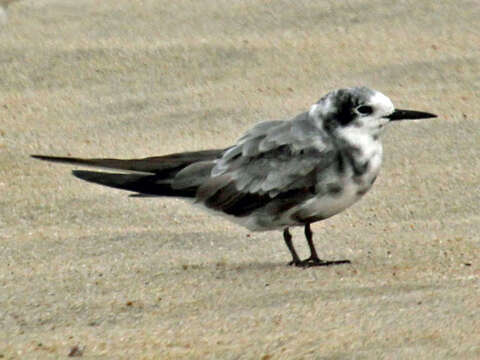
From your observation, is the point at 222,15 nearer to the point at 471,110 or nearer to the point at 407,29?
the point at 407,29

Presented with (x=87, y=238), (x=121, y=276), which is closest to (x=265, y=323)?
(x=121, y=276)

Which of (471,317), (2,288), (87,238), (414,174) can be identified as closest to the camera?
(471,317)

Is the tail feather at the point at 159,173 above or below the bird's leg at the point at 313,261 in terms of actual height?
above

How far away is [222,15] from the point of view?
6.73 m

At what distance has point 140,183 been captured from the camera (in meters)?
3.96

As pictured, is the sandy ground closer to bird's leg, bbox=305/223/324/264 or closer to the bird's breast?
bird's leg, bbox=305/223/324/264

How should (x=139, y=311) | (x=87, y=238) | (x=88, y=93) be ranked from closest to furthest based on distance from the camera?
(x=139, y=311), (x=87, y=238), (x=88, y=93)

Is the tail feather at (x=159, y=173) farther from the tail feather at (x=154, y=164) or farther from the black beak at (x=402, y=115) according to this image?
the black beak at (x=402, y=115)

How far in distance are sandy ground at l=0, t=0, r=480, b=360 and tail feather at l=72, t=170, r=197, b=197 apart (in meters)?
0.24

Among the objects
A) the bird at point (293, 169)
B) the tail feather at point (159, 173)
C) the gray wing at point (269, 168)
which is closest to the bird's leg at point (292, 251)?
the bird at point (293, 169)

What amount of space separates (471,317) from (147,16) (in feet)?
13.2

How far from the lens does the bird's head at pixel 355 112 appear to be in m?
3.74

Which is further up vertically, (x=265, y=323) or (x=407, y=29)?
(x=407, y=29)

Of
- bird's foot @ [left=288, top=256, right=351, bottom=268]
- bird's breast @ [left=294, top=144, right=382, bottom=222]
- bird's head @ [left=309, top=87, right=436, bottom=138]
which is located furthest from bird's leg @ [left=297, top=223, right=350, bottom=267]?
bird's head @ [left=309, top=87, right=436, bottom=138]
